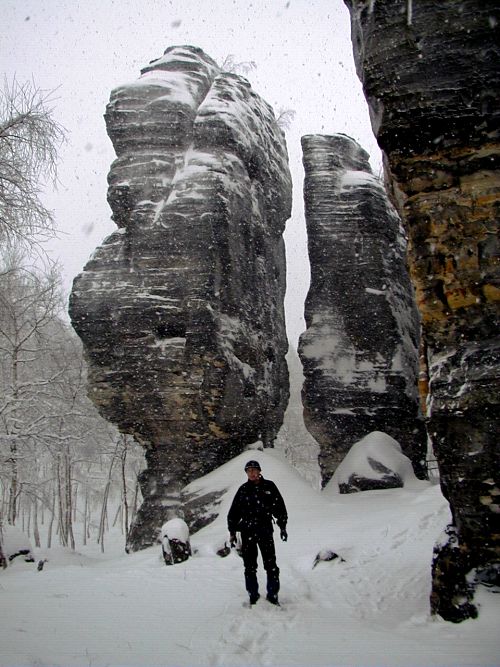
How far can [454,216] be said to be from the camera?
256 inches

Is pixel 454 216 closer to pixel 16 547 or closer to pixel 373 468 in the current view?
pixel 16 547

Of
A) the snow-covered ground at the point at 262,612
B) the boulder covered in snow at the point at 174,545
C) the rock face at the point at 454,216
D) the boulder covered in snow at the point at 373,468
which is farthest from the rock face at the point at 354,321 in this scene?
the rock face at the point at 454,216

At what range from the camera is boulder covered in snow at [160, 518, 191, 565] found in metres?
10.3

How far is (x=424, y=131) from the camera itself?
6.58 metres

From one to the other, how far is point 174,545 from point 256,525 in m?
4.31

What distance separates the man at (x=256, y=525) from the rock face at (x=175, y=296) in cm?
958

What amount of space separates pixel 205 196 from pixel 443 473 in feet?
42.8

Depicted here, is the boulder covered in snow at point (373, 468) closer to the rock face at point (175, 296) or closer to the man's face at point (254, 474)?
the rock face at point (175, 296)

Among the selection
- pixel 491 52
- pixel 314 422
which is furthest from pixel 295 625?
pixel 314 422

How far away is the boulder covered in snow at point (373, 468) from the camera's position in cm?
1716

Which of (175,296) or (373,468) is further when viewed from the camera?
(373,468)

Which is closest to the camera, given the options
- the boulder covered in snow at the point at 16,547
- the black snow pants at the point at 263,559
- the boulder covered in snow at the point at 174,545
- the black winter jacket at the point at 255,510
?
the black snow pants at the point at 263,559

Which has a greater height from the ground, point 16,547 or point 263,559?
point 263,559

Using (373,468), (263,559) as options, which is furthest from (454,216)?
(373,468)
